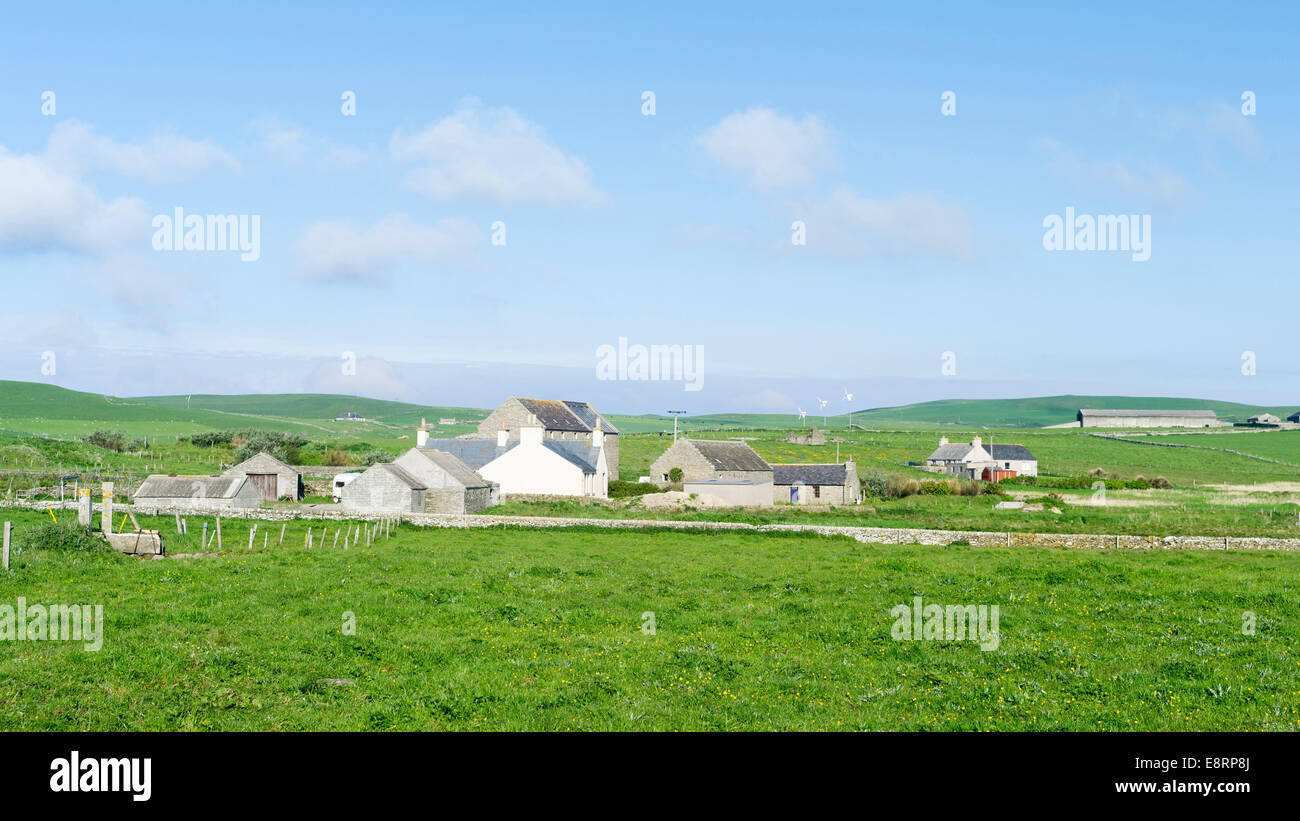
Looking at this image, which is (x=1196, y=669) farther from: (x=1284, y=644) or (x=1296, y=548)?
(x=1296, y=548)

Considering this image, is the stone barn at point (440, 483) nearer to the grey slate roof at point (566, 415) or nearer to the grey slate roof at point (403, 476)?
the grey slate roof at point (403, 476)

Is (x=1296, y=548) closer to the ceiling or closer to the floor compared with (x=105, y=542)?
closer to the floor

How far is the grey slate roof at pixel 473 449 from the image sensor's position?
73750mm

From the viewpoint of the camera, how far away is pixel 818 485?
77062mm

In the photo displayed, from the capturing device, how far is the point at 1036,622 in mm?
21000

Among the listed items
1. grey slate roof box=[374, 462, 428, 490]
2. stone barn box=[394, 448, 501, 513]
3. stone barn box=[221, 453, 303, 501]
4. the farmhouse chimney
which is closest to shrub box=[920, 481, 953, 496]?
the farmhouse chimney

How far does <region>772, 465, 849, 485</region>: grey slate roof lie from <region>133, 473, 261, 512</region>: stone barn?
145 ft

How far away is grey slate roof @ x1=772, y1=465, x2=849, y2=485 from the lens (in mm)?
76312

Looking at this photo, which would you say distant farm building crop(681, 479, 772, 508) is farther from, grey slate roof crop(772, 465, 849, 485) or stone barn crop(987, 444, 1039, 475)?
stone barn crop(987, 444, 1039, 475)

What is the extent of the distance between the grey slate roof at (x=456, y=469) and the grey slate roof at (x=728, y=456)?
22.4 meters

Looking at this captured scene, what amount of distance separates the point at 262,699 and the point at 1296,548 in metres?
49.1

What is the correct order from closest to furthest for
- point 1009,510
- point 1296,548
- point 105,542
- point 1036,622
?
point 1036,622 < point 105,542 < point 1296,548 < point 1009,510

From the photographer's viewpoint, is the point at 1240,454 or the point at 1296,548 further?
the point at 1240,454
